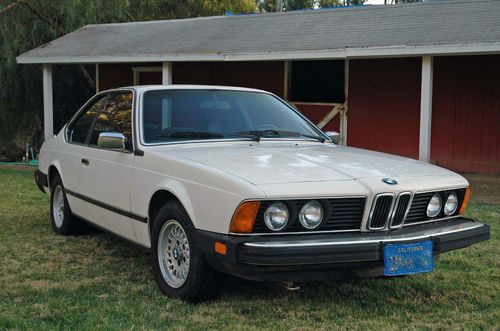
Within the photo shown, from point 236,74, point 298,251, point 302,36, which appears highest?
point 302,36

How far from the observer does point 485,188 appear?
36.9 ft

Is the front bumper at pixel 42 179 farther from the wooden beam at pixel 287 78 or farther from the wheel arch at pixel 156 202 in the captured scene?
the wooden beam at pixel 287 78

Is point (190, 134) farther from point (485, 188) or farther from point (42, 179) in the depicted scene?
point (485, 188)

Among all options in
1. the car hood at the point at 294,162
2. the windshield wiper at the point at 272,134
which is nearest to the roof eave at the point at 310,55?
the windshield wiper at the point at 272,134

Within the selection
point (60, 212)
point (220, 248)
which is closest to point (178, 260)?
point (220, 248)

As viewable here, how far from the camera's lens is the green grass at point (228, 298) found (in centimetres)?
411

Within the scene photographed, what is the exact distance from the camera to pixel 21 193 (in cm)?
995

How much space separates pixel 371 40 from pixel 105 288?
27.1 ft

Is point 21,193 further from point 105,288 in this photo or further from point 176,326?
point 176,326

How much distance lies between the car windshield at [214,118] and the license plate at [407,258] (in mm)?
1608

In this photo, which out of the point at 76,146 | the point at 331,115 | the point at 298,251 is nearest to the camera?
the point at 298,251

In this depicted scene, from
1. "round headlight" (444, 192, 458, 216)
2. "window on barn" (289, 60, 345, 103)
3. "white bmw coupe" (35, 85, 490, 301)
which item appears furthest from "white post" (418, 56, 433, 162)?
"round headlight" (444, 192, 458, 216)

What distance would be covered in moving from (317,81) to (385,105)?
5.43ft

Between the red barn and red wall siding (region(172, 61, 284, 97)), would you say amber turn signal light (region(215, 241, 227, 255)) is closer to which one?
the red barn
